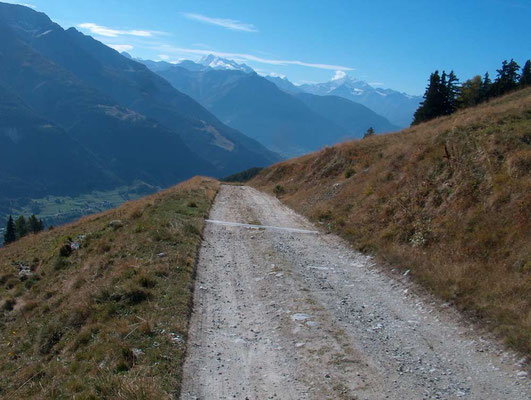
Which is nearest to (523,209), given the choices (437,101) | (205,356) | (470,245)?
(470,245)

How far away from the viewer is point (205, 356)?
25.4 ft

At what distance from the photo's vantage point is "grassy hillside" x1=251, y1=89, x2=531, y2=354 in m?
9.44

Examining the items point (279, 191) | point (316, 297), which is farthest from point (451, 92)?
point (316, 297)

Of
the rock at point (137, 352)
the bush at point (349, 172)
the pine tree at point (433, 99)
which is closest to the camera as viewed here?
the rock at point (137, 352)

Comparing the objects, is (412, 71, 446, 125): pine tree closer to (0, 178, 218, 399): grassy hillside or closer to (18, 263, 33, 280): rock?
(0, 178, 218, 399): grassy hillside

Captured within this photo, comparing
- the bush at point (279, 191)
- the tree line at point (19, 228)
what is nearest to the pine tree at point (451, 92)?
the bush at point (279, 191)

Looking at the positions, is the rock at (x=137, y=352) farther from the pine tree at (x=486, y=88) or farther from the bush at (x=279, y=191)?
the pine tree at (x=486, y=88)

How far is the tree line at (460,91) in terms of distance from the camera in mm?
49438

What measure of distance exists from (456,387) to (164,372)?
16.3ft

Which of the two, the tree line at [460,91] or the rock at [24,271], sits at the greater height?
the tree line at [460,91]

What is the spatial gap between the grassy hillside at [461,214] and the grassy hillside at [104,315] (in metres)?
6.55

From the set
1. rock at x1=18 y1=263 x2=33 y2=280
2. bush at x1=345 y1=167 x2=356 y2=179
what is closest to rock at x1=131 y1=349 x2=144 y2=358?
rock at x1=18 y1=263 x2=33 y2=280

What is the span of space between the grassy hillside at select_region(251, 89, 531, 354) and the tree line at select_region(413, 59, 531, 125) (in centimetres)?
3203

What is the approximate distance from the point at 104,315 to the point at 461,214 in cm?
1117
